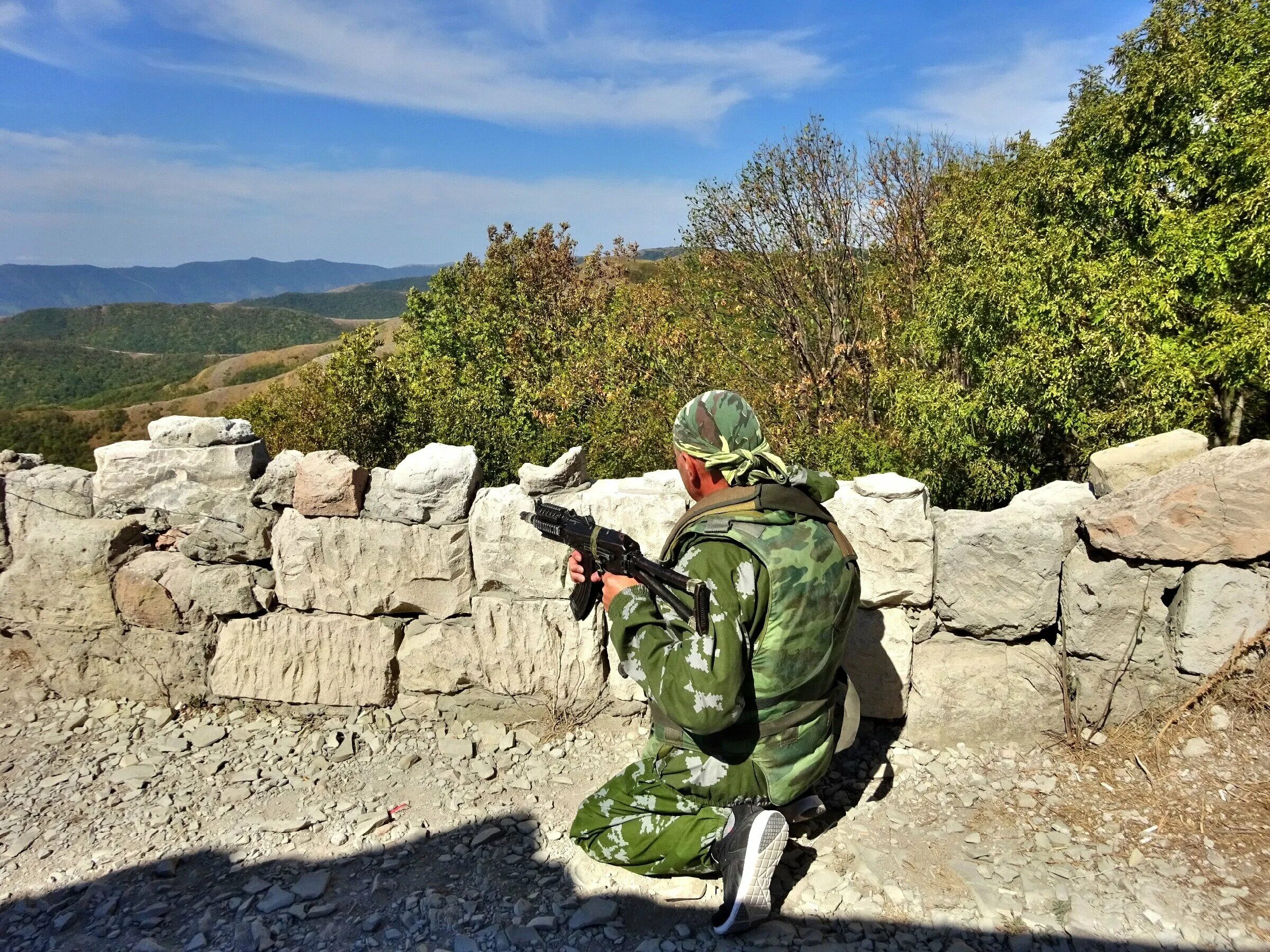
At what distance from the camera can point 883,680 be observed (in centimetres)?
377

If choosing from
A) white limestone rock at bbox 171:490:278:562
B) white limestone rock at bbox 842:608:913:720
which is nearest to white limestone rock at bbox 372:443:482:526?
white limestone rock at bbox 171:490:278:562

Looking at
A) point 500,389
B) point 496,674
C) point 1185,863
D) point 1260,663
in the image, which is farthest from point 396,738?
point 500,389

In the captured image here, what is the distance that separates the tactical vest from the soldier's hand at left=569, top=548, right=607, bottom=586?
33 cm

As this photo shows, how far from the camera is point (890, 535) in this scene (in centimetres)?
361

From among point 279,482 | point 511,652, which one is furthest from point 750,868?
point 279,482

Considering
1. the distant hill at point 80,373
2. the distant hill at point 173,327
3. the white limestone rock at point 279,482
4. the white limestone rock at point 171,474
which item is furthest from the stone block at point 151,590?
the distant hill at point 173,327

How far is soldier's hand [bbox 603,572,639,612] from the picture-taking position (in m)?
2.87

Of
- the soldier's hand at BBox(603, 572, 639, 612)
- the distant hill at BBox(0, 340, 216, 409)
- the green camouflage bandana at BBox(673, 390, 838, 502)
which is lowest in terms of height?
the distant hill at BBox(0, 340, 216, 409)

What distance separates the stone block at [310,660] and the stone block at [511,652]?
142 millimetres

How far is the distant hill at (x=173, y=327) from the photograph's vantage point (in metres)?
112

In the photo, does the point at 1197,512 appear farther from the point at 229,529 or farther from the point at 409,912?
the point at 229,529

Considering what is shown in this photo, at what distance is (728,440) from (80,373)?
93003mm

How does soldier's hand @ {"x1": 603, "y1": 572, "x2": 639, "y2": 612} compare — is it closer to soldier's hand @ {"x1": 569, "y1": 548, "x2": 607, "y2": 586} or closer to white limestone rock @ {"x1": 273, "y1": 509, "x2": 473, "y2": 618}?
soldier's hand @ {"x1": 569, "y1": 548, "x2": 607, "y2": 586}

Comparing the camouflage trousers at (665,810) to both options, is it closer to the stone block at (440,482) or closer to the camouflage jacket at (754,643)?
the camouflage jacket at (754,643)
